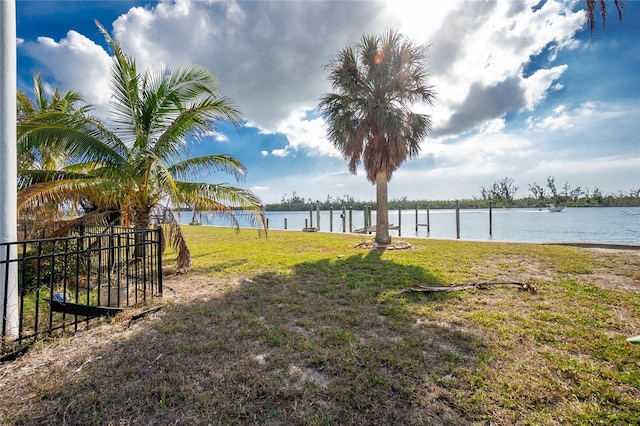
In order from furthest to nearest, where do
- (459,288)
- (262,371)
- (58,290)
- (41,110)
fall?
(41,110), (58,290), (459,288), (262,371)

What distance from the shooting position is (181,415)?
78.9 inches

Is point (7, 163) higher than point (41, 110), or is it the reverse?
point (41, 110)

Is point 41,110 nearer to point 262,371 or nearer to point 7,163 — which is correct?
point 7,163

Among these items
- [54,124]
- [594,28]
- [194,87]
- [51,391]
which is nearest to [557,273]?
[594,28]

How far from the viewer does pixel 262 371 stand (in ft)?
8.27

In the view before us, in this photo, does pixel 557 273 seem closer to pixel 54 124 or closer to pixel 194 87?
pixel 194 87

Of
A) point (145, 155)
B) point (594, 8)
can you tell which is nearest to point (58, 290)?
point (145, 155)

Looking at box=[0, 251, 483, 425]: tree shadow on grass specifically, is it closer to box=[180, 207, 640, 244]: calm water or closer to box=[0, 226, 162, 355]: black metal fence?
box=[0, 226, 162, 355]: black metal fence

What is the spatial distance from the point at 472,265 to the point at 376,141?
17.8 feet

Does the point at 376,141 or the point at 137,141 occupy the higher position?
the point at 376,141

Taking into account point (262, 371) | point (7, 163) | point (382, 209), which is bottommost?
point (262, 371)

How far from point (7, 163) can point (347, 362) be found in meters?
4.28

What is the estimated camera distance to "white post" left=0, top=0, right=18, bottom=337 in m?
2.96

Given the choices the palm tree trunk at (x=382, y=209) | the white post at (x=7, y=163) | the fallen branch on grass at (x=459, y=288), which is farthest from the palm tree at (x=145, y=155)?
the palm tree trunk at (x=382, y=209)
